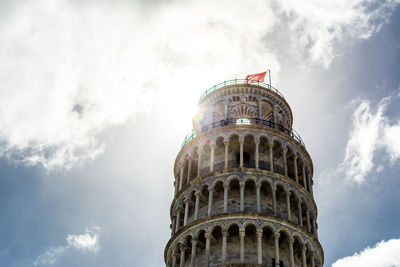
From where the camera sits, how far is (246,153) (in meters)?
Answer: 40.4

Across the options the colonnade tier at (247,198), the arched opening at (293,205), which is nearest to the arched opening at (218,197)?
the colonnade tier at (247,198)

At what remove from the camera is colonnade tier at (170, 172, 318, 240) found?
118ft

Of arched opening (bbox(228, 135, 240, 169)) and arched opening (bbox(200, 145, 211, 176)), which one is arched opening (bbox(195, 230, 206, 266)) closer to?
arched opening (bbox(200, 145, 211, 176))

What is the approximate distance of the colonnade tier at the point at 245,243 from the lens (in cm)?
3306

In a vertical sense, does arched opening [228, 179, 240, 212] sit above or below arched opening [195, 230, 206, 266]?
above

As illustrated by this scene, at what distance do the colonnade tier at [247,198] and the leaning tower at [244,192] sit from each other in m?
0.07

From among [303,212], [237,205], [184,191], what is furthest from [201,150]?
[303,212]

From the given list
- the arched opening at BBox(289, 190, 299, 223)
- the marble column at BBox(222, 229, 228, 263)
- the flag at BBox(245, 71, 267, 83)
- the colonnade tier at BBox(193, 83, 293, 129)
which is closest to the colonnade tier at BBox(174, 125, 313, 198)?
the arched opening at BBox(289, 190, 299, 223)

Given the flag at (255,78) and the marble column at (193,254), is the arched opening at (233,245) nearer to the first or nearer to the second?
the marble column at (193,254)

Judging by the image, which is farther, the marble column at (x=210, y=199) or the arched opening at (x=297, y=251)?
the marble column at (x=210, y=199)

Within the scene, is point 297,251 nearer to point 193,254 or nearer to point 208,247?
point 208,247

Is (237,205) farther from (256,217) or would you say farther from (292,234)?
(292,234)

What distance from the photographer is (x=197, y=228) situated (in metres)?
34.9

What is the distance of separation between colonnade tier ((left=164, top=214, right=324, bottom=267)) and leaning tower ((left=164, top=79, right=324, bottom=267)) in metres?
0.07
